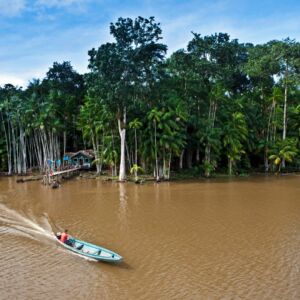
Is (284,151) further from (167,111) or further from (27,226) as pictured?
(27,226)

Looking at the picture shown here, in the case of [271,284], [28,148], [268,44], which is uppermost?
[268,44]

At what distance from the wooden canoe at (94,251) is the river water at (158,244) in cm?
23

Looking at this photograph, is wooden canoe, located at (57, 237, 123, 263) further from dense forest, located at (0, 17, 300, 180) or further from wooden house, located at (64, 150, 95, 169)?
wooden house, located at (64, 150, 95, 169)

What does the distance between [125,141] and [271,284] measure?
24.9 meters

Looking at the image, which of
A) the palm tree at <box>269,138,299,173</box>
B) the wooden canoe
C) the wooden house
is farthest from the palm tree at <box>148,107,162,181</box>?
the wooden canoe

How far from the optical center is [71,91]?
45.0 metres

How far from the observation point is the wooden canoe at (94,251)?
37.8ft

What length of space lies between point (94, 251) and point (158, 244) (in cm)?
263

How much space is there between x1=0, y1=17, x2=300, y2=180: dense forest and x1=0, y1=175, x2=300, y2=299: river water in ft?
27.5

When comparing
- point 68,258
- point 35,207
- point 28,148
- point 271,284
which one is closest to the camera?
point 271,284

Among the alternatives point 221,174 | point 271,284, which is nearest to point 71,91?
point 221,174

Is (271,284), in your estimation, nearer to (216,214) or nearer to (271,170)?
(216,214)

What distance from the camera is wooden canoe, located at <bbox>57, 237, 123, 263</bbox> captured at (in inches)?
453

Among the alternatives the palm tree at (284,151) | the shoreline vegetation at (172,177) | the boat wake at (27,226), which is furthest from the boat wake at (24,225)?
the palm tree at (284,151)
